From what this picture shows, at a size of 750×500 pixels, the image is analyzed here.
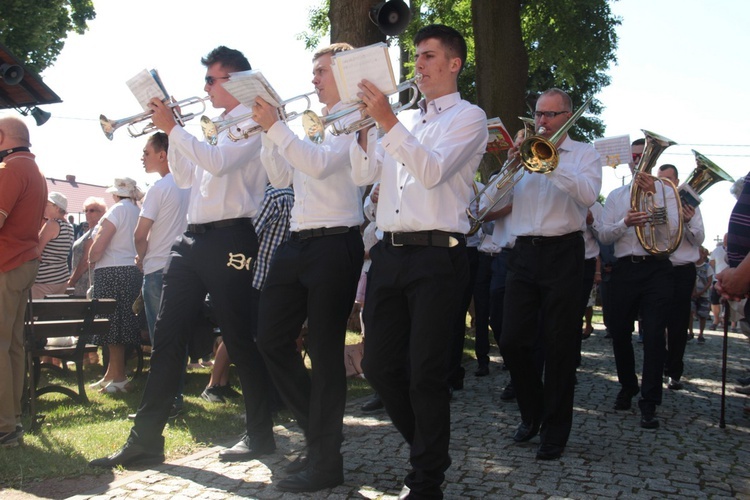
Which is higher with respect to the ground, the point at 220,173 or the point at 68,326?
the point at 220,173

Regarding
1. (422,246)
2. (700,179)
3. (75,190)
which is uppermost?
(75,190)

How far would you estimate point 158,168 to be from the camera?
24.7ft

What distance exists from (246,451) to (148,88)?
2.38m

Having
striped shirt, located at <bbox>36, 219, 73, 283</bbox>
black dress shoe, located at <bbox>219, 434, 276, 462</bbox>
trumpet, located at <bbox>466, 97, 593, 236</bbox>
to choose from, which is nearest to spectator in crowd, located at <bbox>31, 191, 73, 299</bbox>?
striped shirt, located at <bbox>36, 219, 73, 283</bbox>

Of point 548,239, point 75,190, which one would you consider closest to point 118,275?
point 548,239

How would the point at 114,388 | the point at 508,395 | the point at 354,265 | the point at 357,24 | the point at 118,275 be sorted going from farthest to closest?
the point at 357,24 < the point at 118,275 < the point at 114,388 < the point at 508,395 < the point at 354,265

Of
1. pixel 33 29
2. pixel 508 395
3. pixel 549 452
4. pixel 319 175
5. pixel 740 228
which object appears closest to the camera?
pixel 740 228

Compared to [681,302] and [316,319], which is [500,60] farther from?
[316,319]

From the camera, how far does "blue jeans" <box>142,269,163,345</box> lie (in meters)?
7.37

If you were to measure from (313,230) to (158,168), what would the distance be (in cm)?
315

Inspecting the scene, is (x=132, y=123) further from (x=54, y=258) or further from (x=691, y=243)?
(x=691, y=243)

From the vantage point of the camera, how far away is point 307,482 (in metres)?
4.52

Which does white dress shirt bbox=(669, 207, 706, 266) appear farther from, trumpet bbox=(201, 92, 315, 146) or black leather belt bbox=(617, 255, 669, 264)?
trumpet bbox=(201, 92, 315, 146)

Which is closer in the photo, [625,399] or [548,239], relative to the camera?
[548,239]
